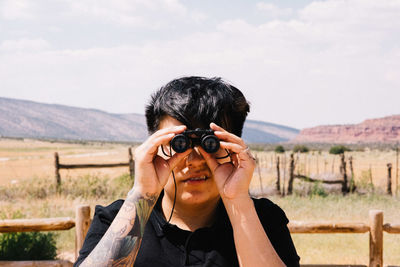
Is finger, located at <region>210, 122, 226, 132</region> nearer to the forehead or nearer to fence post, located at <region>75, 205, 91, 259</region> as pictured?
the forehead

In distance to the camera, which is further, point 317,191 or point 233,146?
point 317,191

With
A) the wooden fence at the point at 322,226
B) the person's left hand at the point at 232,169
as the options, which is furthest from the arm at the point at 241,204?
the wooden fence at the point at 322,226

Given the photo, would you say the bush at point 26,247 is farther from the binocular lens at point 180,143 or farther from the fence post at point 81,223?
the binocular lens at point 180,143

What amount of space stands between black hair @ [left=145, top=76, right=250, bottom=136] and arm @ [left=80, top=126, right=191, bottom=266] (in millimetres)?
116

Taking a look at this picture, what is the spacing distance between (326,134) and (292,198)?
148712 millimetres

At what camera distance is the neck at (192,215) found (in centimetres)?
183

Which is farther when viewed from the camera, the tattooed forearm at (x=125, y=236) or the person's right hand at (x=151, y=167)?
the person's right hand at (x=151, y=167)

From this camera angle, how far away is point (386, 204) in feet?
34.2

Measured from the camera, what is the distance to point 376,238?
4.19 meters

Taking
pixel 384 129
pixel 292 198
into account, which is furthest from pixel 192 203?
pixel 384 129

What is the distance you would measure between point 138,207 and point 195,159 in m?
0.31

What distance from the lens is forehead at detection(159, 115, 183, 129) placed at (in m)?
1.81

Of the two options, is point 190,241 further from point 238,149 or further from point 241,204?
point 238,149

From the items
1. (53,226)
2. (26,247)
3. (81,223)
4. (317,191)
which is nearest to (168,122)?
(81,223)
